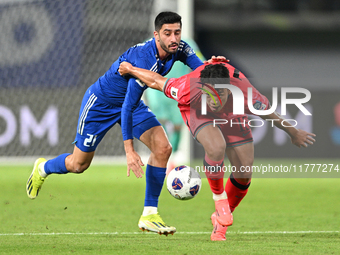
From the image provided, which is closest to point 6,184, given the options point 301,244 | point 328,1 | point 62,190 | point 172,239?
point 62,190

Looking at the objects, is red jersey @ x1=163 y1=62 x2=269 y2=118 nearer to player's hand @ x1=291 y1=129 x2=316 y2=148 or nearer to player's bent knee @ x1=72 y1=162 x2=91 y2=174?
player's hand @ x1=291 y1=129 x2=316 y2=148

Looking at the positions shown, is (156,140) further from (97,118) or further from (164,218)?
(164,218)

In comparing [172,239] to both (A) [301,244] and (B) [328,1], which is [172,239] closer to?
(A) [301,244]

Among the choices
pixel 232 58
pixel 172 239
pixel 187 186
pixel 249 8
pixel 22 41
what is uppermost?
pixel 249 8

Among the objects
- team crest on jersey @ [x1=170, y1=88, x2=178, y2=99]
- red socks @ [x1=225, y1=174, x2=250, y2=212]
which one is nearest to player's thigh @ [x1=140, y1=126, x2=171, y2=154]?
team crest on jersey @ [x1=170, y1=88, x2=178, y2=99]

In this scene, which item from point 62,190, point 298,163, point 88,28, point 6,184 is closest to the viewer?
point 62,190

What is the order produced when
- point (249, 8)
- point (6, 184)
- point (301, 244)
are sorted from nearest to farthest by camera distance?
point (301, 244), point (6, 184), point (249, 8)

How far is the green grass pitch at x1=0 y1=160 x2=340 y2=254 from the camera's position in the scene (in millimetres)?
4020

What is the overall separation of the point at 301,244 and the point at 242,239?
50cm

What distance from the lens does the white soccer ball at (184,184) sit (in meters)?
4.53

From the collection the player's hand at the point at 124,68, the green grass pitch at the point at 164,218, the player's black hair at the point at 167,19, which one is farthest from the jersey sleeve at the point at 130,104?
the green grass pitch at the point at 164,218

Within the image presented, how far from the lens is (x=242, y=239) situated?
4.41 m

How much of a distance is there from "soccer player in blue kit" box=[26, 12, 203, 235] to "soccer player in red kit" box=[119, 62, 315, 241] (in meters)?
0.17

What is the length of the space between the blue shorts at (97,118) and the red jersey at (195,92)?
0.38m
